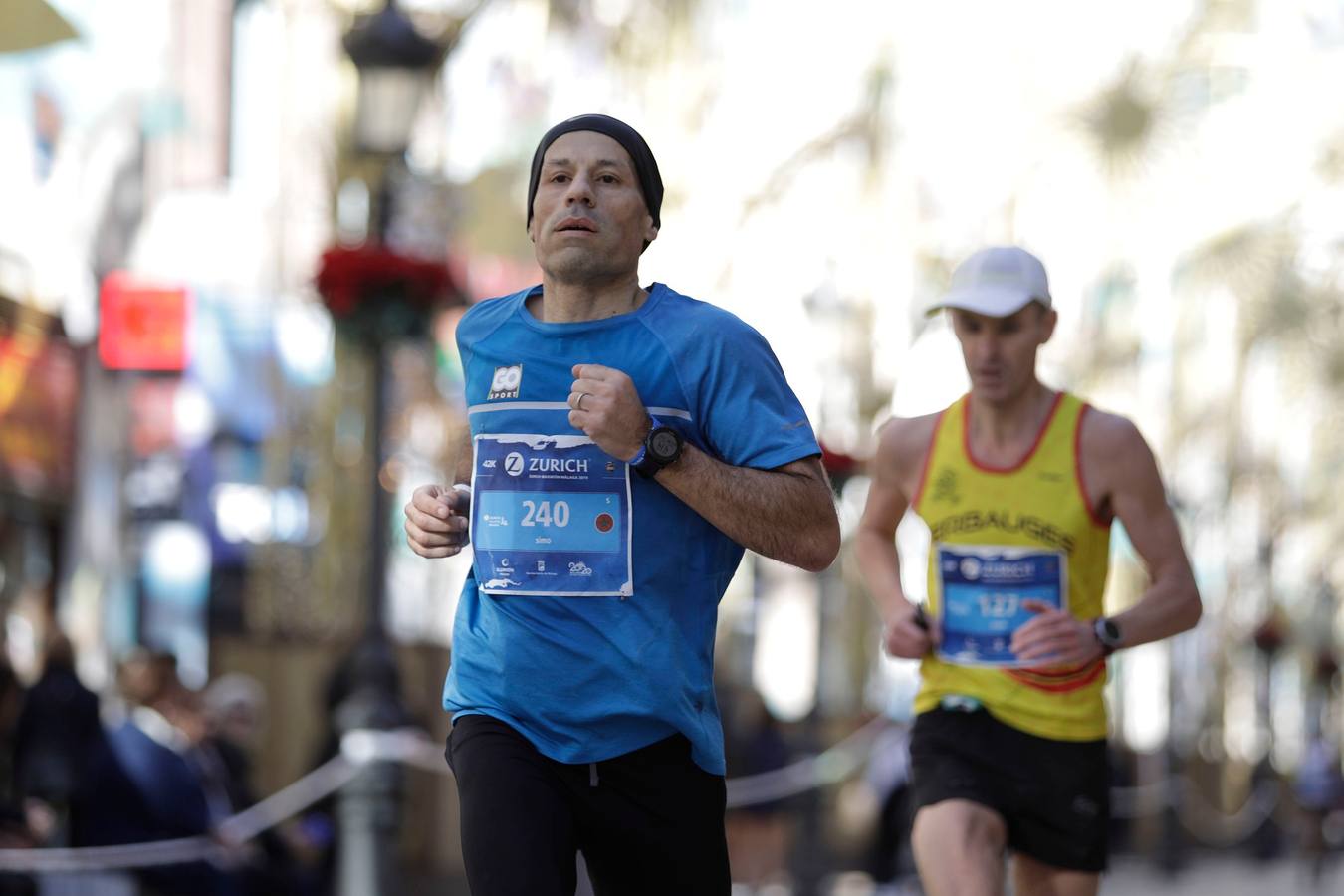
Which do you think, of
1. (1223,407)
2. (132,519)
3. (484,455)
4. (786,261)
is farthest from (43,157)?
(1223,407)

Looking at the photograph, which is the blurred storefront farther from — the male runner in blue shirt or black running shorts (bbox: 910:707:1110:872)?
the male runner in blue shirt

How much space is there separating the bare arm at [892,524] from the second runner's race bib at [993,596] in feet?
0.34

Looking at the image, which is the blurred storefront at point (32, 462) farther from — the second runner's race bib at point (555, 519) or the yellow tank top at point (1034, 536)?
the second runner's race bib at point (555, 519)

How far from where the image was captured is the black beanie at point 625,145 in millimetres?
4816

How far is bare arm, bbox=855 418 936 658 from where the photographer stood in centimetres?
682

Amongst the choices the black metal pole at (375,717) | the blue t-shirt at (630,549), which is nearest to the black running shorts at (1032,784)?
the blue t-shirt at (630,549)

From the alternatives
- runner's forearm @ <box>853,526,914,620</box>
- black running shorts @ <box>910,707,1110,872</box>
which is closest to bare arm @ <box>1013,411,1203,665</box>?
black running shorts @ <box>910,707,1110,872</box>

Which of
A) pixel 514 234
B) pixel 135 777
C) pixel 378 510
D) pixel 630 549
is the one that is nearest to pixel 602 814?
pixel 630 549

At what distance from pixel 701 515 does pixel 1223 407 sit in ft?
133

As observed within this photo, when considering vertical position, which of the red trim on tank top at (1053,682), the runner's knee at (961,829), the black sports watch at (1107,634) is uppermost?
the black sports watch at (1107,634)

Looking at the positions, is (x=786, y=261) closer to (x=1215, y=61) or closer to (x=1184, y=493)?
(x=1184, y=493)

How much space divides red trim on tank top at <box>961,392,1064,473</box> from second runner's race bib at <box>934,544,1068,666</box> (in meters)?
0.22

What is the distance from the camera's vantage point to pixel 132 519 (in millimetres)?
24984

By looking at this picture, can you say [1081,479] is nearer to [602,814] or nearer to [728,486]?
[728,486]
